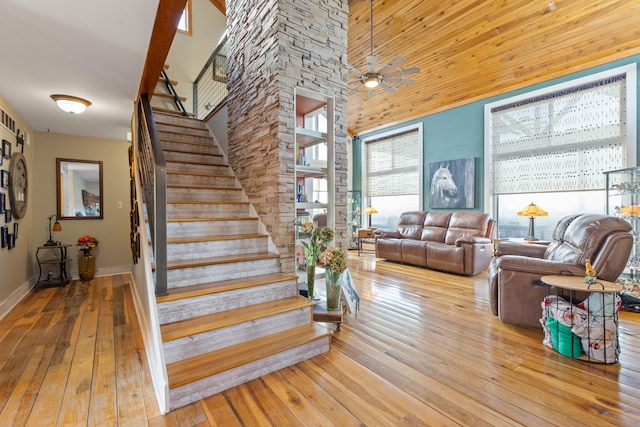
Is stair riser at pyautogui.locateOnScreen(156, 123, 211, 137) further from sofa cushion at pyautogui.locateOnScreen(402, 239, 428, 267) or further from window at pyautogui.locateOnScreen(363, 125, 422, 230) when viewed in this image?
window at pyautogui.locateOnScreen(363, 125, 422, 230)

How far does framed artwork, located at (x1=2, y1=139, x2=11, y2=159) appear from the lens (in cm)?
347

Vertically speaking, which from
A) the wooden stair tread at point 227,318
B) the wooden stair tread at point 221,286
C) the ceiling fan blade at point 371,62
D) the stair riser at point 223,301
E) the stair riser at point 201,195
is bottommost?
the wooden stair tread at point 227,318

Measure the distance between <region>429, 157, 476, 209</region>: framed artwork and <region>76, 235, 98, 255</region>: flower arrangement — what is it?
6595mm

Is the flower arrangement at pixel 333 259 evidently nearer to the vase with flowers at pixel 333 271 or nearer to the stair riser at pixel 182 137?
the vase with flowers at pixel 333 271

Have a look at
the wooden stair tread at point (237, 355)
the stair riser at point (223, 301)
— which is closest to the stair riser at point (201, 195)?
the stair riser at point (223, 301)

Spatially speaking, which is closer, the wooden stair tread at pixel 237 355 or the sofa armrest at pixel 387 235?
the wooden stair tread at pixel 237 355

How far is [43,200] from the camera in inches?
189

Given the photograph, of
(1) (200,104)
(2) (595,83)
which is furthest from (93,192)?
(2) (595,83)

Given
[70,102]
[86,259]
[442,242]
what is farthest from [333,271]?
[86,259]

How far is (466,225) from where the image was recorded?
18.4 ft

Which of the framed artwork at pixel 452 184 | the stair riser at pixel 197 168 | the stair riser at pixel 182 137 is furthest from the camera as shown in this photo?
the framed artwork at pixel 452 184

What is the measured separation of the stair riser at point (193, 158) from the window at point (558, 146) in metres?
5.02

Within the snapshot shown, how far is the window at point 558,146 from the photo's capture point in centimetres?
449

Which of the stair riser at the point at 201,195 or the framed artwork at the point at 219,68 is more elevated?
the framed artwork at the point at 219,68
